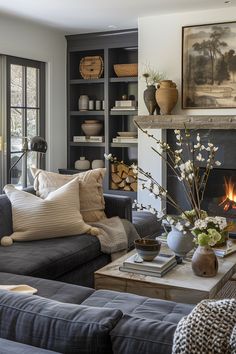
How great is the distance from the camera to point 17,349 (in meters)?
1.32

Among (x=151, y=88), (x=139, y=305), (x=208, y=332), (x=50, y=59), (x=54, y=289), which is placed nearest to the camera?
(x=208, y=332)

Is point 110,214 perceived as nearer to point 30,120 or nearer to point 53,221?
point 53,221

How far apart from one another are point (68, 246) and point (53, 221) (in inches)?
11.3

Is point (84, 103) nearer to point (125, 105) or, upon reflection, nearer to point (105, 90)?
point (105, 90)

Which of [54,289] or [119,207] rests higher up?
[119,207]

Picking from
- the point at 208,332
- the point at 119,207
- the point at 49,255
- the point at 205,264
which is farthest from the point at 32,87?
the point at 208,332

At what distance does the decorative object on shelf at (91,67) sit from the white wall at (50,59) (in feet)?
0.82

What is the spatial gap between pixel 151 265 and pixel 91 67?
4.10 metres

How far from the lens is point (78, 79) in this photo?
21.1ft

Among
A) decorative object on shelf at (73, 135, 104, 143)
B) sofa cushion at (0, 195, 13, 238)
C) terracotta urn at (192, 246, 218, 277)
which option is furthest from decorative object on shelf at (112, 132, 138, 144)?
terracotta urn at (192, 246, 218, 277)

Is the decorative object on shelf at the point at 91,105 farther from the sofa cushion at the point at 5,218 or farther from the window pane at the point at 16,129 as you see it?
the sofa cushion at the point at 5,218

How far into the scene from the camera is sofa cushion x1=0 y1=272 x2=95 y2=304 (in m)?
2.32

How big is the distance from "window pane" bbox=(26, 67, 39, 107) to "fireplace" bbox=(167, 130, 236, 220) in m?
1.77

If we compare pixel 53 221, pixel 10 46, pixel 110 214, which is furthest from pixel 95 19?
pixel 53 221
